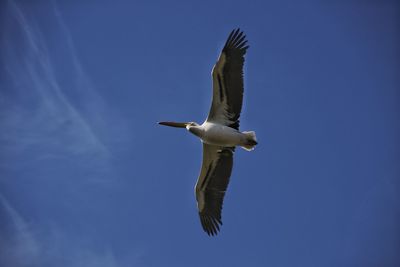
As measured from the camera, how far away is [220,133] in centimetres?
1978

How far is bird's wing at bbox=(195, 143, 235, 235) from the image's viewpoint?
20.6m

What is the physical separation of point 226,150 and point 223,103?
59.5 inches

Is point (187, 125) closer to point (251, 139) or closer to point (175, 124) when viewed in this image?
point (175, 124)

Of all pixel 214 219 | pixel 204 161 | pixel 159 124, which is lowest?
pixel 214 219

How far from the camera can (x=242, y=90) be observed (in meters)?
19.6

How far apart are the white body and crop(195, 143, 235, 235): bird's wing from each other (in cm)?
59

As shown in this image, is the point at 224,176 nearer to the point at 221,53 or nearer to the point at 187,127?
the point at 187,127

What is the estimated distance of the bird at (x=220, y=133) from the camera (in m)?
19.5

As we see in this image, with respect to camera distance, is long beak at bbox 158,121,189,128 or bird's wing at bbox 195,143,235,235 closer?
bird's wing at bbox 195,143,235,235

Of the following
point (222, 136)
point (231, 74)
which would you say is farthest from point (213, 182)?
A: point (231, 74)

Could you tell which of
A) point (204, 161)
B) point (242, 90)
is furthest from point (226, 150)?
point (242, 90)

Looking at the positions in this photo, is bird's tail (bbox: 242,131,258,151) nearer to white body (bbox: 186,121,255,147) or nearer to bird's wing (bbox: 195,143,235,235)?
white body (bbox: 186,121,255,147)

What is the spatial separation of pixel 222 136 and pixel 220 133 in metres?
0.10

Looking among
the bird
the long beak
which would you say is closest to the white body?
the bird
